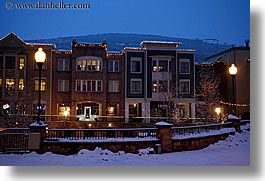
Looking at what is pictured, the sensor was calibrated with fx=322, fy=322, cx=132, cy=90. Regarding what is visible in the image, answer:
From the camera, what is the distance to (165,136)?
6.99m

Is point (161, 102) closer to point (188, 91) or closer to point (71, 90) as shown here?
point (188, 91)

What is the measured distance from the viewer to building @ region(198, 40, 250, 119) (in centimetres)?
719

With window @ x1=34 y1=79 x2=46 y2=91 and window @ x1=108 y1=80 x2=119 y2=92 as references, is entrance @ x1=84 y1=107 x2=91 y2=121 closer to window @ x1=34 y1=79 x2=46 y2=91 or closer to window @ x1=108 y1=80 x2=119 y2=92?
window @ x1=108 y1=80 x2=119 y2=92

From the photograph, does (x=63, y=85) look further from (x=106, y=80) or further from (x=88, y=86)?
(x=106, y=80)

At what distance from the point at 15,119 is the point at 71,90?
3.81m

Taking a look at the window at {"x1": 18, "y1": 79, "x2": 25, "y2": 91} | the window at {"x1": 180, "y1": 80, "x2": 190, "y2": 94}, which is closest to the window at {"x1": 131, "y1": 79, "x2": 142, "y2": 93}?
the window at {"x1": 180, "y1": 80, "x2": 190, "y2": 94}

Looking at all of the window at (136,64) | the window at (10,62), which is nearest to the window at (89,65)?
the window at (136,64)

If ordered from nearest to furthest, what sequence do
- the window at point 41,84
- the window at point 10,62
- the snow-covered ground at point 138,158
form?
the snow-covered ground at point 138,158, the window at point 10,62, the window at point 41,84

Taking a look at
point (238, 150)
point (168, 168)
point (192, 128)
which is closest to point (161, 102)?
point (192, 128)

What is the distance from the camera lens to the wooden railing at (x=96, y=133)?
688cm

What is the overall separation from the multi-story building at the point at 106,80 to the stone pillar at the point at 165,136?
3.67m

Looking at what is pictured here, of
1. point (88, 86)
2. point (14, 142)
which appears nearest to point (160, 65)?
point (88, 86)

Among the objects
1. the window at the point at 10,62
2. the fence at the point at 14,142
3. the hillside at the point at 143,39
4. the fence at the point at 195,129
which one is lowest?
the fence at the point at 14,142

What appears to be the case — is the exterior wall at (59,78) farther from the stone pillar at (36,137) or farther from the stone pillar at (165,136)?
the stone pillar at (165,136)
